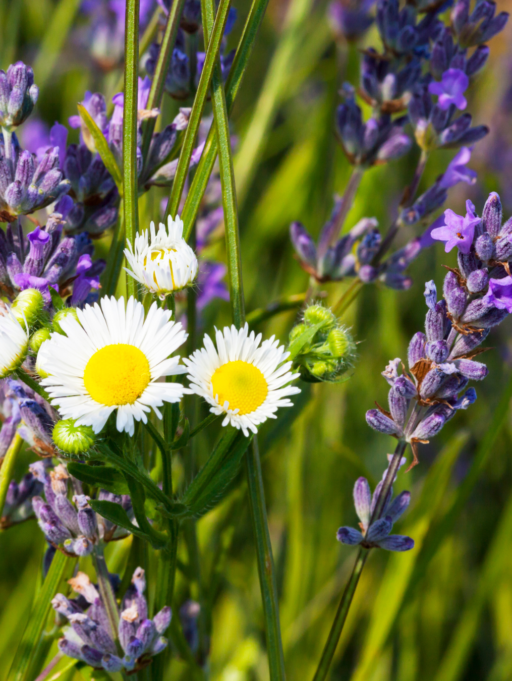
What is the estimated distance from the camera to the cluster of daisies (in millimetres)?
322

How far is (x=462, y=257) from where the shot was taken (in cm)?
40

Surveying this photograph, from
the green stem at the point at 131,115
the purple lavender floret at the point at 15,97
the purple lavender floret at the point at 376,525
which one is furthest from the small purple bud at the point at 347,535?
the purple lavender floret at the point at 15,97

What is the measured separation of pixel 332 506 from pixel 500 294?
0.74 metres

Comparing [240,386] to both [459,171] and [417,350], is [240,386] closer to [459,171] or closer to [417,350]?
[417,350]

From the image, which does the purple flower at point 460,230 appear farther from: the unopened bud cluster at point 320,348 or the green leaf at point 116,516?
the green leaf at point 116,516

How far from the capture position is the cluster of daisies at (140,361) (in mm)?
322

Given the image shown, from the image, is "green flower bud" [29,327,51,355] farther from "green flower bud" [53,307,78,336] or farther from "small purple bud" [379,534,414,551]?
"small purple bud" [379,534,414,551]

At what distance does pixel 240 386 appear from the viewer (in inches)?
13.7

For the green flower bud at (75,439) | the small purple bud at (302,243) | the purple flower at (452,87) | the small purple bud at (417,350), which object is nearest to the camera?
the green flower bud at (75,439)

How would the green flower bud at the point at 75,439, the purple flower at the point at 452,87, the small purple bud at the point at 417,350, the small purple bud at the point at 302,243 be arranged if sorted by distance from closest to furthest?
1. the green flower bud at the point at 75,439
2. the small purple bud at the point at 417,350
3. the purple flower at the point at 452,87
4. the small purple bud at the point at 302,243

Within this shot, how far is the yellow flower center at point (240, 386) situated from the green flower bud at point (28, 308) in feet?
0.34

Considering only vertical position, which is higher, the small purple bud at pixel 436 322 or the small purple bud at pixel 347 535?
the small purple bud at pixel 436 322

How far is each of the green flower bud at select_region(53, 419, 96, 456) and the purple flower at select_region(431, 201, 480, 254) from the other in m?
0.24

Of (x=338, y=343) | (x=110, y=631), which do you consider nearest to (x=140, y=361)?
(x=338, y=343)
